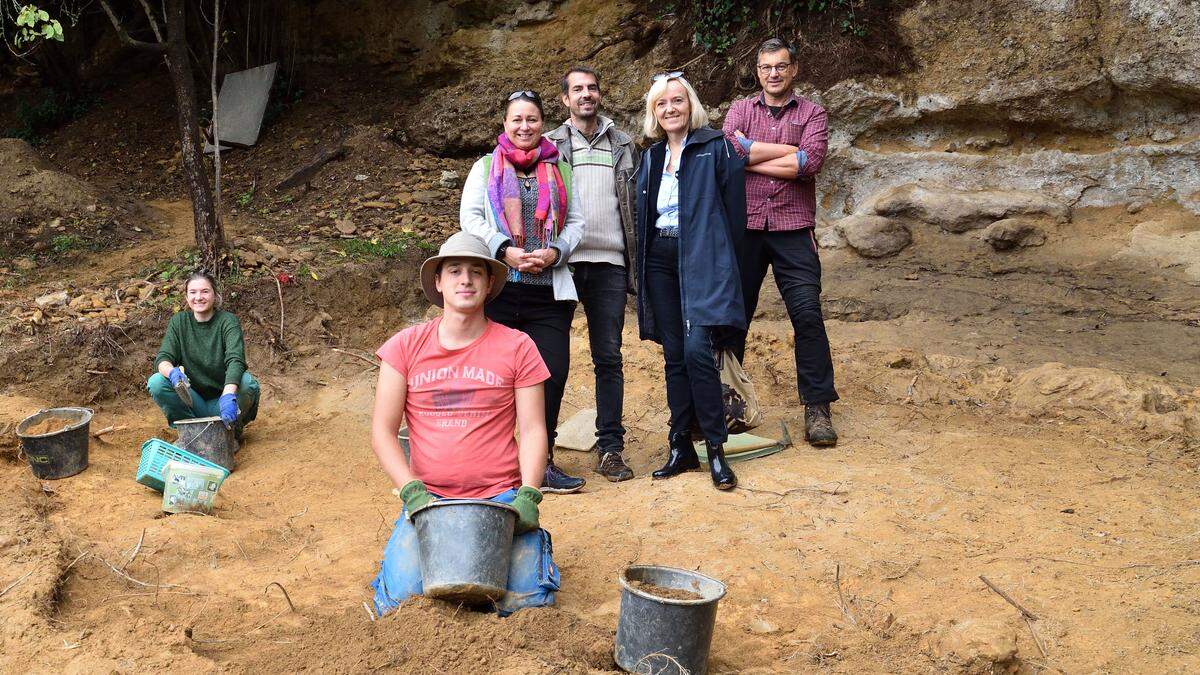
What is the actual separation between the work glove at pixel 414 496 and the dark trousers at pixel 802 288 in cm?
230

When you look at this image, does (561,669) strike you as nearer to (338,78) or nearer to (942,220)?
(942,220)

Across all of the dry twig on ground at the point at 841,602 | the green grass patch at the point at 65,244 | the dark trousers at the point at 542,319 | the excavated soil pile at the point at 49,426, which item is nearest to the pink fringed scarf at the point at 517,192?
the dark trousers at the point at 542,319

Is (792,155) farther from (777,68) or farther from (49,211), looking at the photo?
(49,211)

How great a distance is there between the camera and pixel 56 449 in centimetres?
500

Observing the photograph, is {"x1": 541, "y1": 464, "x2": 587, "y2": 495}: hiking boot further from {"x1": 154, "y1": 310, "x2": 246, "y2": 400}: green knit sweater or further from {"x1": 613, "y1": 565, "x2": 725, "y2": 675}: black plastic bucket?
{"x1": 154, "y1": 310, "x2": 246, "y2": 400}: green knit sweater

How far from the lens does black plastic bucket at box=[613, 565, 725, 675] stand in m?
2.64

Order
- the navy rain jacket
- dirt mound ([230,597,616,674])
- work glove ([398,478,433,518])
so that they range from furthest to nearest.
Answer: the navy rain jacket
work glove ([398,478,433,518])
dirt mound ([230,597,616,674])

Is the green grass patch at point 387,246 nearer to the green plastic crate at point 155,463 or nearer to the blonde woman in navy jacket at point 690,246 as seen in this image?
the green plastic crate at point 155,463

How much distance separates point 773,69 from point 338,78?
27.3ft

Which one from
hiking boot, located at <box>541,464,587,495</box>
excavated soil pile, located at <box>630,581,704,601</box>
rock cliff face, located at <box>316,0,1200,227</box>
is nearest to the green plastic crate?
hiking boot, located at <box>541,464,587,495</box>

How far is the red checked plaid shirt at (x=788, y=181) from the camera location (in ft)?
15.6

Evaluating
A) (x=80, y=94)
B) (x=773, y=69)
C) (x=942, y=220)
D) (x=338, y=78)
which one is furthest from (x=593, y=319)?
(x=80, y=94)

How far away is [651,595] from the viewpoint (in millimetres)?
2654

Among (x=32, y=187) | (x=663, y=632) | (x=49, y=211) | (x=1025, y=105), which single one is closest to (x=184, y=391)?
(x=663, y=632)
